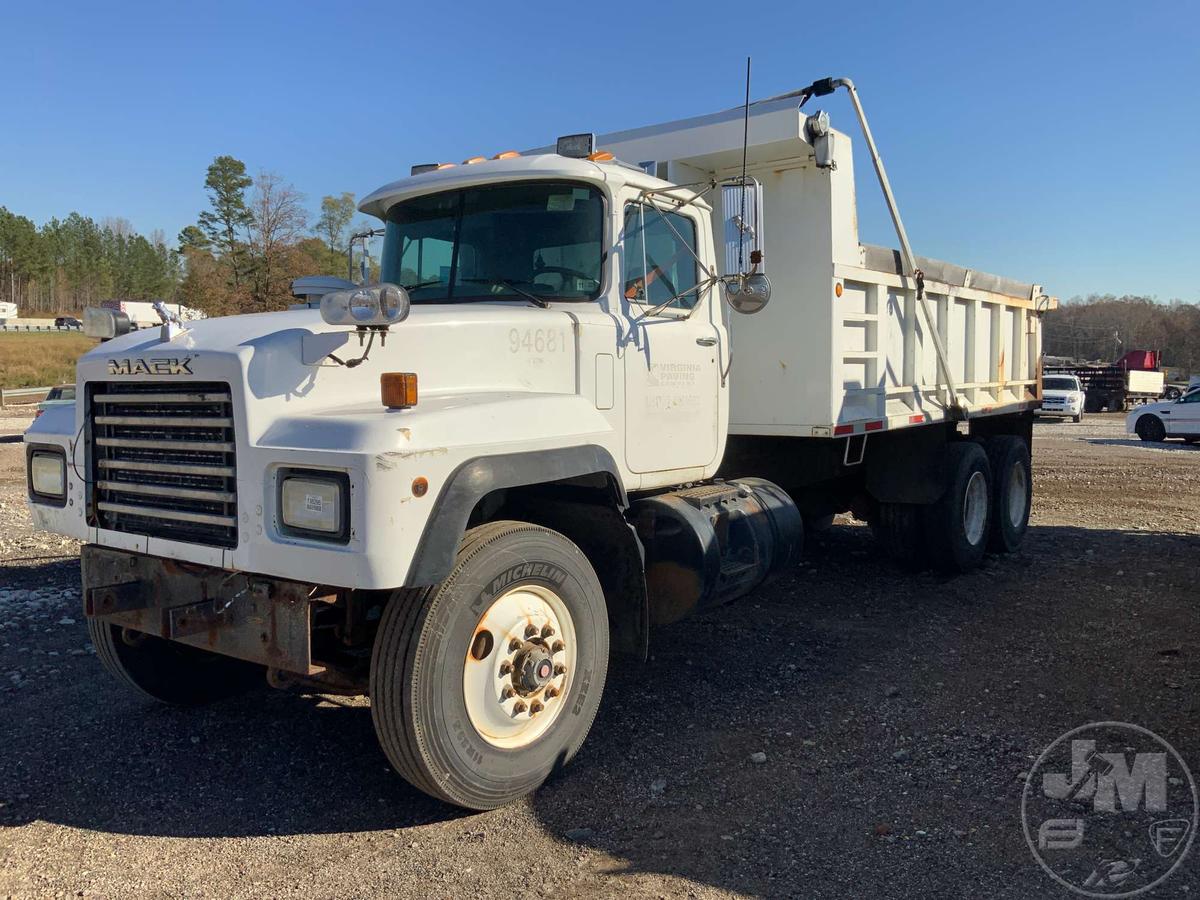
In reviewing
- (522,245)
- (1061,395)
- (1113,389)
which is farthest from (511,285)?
(1113,389)

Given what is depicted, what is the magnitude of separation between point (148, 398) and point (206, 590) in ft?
2.68

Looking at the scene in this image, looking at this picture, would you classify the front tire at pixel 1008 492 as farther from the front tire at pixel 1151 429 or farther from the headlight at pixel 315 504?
the front tire at pixel 1151 429

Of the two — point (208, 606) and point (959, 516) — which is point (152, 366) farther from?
point (959, 516)

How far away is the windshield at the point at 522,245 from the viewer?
4.72 meters

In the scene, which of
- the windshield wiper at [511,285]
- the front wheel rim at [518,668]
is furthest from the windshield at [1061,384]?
the front wheel rim at [518,668]

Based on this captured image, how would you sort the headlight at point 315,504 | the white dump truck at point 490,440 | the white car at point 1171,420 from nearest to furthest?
the headlight at point 315,504 < the white dump truck at point 490,440 < the white car at point 1171,420

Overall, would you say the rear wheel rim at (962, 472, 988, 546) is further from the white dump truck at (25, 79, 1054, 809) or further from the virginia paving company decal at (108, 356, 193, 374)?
the virginia paving company decal at (108, 356, 193, 374)

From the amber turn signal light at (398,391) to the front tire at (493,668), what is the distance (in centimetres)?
61

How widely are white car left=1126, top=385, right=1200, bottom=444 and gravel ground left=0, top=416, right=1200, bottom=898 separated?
2048 cm

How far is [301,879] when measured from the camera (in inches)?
131

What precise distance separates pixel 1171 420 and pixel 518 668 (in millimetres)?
26082

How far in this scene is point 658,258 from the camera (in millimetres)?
5117

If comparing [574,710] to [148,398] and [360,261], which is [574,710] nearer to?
[148,398]

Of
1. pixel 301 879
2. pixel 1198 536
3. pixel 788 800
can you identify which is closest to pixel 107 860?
pixel 301 879
